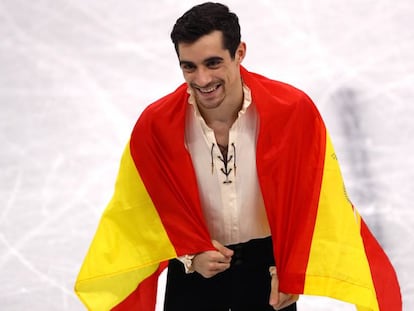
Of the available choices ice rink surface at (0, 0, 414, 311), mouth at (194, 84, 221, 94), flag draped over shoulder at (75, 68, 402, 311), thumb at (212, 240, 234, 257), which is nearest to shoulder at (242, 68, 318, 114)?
flag draped over shoulder at (75, 68, 402, 311)

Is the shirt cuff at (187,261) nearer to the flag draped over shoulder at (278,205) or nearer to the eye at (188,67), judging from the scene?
the flag draped over shoulder at (278,205)

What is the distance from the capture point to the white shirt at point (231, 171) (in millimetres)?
1778

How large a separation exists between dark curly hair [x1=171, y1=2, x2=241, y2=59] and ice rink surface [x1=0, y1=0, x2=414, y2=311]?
1211mm

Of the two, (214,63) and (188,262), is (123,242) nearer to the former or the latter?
(188,262)

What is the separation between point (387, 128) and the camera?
332 cm

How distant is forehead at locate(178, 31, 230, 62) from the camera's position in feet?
5.47

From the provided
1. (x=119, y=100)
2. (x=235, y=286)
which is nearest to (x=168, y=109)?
(x=235, y=286)

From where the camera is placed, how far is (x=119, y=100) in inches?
141

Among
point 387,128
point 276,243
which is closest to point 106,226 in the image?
point 276,243

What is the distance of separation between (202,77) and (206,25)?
11 cm

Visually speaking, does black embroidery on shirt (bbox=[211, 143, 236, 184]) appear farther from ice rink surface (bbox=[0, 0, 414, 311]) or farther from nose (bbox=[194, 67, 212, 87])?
ice rink surface (bbox=[0, 0, 414, 311])

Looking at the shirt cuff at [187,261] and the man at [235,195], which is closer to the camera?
the man at [235,195]

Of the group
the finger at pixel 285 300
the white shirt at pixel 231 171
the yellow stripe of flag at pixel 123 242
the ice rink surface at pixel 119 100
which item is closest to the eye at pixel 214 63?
the white shirt at pixel 231 171

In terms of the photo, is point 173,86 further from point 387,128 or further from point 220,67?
point 220,67
